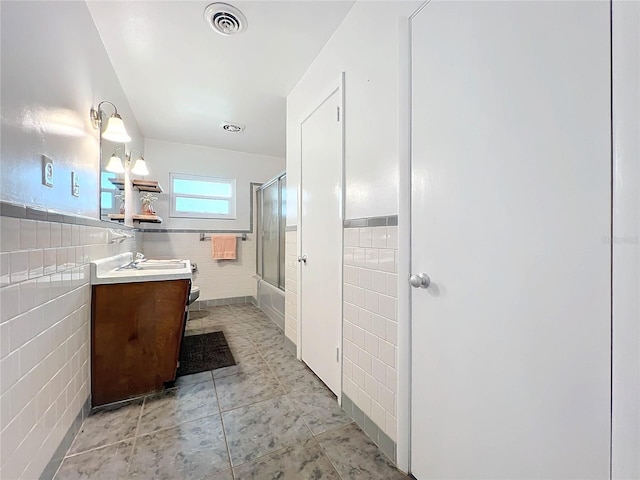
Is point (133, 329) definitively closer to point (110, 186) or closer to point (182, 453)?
point (182, 453)

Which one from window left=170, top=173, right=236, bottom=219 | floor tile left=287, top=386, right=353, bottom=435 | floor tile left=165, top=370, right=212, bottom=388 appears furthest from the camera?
window left=170, top=173, right=236, bottom=219

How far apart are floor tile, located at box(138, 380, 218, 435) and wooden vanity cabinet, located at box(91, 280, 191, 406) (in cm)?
11

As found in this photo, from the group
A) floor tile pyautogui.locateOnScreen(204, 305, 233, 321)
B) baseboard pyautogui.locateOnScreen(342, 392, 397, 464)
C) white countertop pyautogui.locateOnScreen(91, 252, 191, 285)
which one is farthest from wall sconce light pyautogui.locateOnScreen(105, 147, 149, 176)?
baseboard pyautogui.locateOnScreen(342, 392, 397, 464)

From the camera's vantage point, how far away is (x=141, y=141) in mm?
3281

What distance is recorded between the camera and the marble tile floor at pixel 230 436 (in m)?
1.14

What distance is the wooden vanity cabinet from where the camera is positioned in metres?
1.54

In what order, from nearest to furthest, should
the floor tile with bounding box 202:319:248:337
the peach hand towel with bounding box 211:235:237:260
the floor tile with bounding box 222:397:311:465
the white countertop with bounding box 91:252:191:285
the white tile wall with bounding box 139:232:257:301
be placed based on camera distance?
the floor tile with bounding box 222:397:311:465
the white countertop with bounding box 91:252:191:285
the floor tile with bounding box 202:319:248:337
the white tile wall with bounding box 139:232:257:301
the peach hand towel with bounding box 211:235:237:260

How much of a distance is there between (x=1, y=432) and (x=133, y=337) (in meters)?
0.85

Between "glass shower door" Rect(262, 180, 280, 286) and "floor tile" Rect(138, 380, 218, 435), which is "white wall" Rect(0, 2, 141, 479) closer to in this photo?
"floor tile" Rect(138, 380, 218, 435)

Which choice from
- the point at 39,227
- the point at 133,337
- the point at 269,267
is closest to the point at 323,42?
the point at 39,227

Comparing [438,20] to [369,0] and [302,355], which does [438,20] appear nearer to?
[369,0]

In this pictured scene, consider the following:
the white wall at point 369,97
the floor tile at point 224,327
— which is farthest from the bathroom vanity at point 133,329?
the white wall at point 369,97

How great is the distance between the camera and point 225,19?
5.02ft

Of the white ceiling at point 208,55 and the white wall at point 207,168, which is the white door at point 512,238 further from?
the white wall at point 207,168
